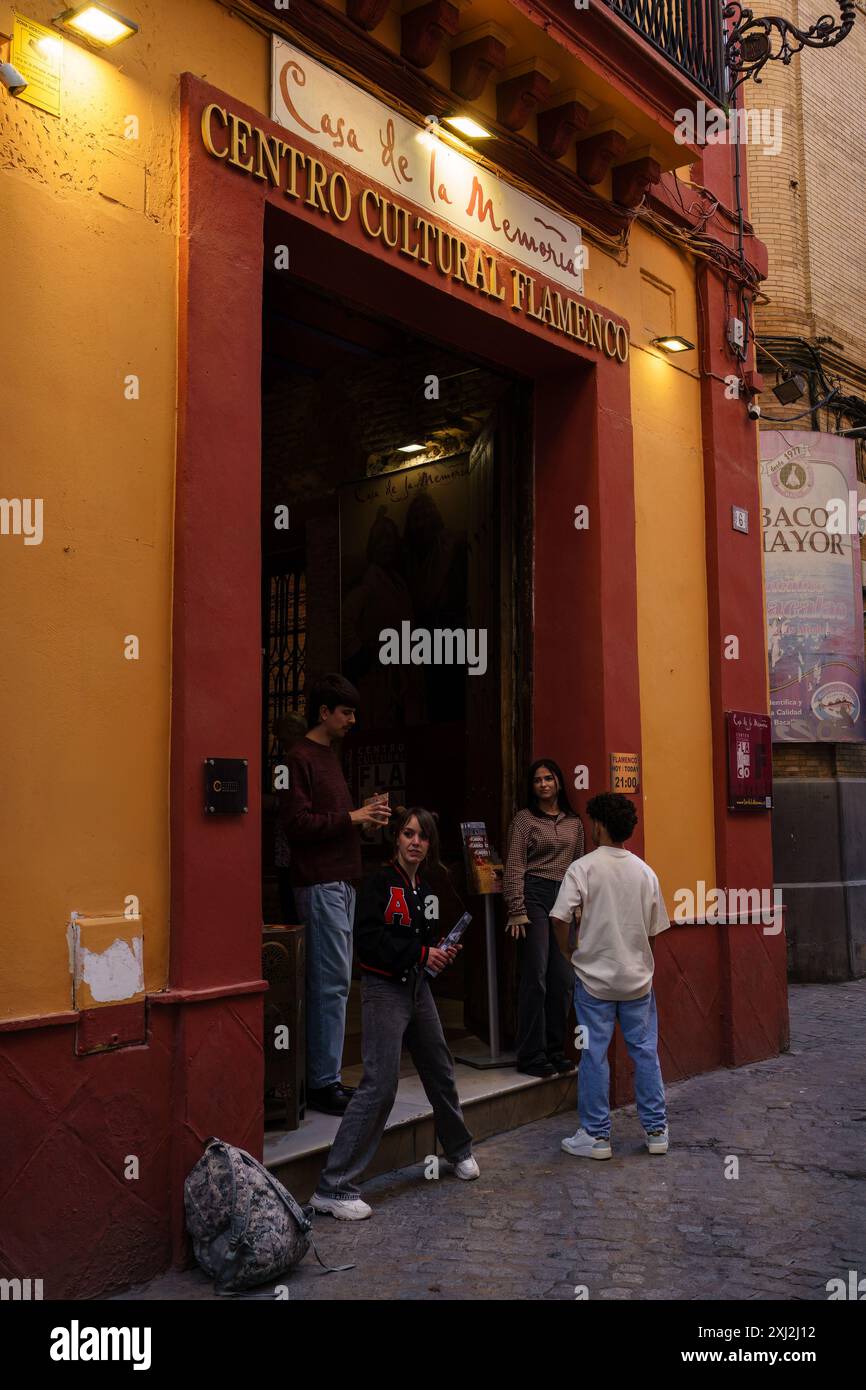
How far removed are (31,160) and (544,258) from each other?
3836mm

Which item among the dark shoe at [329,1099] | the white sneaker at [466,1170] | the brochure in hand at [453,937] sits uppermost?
the brochure in hand at [453,937]

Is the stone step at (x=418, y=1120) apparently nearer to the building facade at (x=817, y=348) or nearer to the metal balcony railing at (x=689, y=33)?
the building facade at (x=817, y=348)

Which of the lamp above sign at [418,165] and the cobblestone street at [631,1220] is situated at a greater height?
the lamp above sign at [418,165]

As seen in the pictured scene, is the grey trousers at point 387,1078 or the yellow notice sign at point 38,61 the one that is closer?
the yellow notice sign at point 38,61

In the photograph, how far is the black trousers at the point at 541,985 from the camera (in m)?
7.41

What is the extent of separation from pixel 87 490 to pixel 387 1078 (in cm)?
281

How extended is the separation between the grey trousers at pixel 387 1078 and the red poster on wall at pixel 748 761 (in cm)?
390

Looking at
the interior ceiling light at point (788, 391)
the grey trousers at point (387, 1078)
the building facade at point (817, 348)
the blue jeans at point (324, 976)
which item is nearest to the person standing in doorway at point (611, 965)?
the grey trousers at point (387, 1078)

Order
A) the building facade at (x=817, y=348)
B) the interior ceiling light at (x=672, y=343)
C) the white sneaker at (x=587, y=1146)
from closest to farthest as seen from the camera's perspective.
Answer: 1. the white sneaker at (x=587, y=1146)
2. the interior ceiling light at (x=672, y=343)
3. the building facade at (x=817, y=348)

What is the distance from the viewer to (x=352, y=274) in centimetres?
657

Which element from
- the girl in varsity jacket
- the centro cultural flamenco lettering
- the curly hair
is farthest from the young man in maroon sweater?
the centro cultural flamenco lettering

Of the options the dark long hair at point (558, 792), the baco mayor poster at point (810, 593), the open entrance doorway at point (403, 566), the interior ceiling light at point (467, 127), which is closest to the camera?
the interior ceiling light at point (467, 127)

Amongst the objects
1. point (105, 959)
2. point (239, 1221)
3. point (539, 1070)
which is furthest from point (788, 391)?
point (239, 1221)

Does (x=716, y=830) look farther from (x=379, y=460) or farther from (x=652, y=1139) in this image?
(x=379, y=460)
